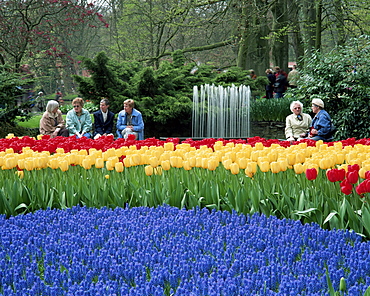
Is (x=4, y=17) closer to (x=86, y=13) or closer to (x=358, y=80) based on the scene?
(x=86, y=13)

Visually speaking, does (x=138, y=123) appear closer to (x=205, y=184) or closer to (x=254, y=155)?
(x=254, y=155)

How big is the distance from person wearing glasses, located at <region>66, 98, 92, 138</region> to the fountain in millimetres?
3499

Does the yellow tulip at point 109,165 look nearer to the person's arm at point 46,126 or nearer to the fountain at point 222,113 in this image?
the person's arm at point 46,126

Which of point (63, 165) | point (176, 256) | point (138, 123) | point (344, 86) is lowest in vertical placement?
point (176, 256)

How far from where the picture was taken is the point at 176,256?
231cm

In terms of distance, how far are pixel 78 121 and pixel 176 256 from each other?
6943 mm

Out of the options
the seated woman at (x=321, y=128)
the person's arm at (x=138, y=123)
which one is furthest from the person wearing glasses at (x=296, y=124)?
the person's arm at (x=138, y=123)

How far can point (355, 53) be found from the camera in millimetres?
10445

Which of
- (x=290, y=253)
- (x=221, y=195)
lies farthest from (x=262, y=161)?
(x=290, y=253)

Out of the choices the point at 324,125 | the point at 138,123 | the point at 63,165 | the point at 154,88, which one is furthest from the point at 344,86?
the point at 63,165

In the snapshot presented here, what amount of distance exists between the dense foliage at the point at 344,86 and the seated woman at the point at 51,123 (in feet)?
18.4

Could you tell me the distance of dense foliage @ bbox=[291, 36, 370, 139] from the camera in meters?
9.85

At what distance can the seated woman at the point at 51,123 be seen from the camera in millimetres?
8688

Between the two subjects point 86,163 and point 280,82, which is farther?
point 280,82
